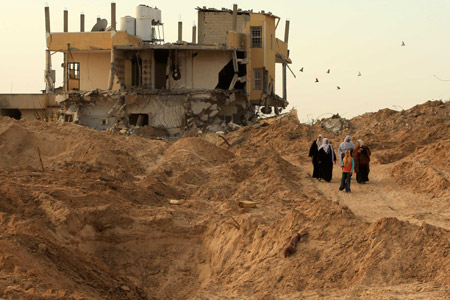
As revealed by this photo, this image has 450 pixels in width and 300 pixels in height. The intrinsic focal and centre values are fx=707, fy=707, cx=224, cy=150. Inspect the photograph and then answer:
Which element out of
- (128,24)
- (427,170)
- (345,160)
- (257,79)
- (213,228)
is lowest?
(213,228)

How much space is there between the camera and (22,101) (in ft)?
113

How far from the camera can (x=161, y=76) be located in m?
31.9

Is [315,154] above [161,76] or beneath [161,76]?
beneath

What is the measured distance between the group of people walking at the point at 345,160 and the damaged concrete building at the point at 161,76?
38.8 ft

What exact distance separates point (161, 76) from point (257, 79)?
4373 millimetres

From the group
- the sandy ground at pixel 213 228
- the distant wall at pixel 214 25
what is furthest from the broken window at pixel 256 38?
the sandy ground at pixel 213 228

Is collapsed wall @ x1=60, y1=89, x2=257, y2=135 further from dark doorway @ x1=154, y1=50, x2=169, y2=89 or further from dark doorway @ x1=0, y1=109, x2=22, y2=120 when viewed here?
dark doorway @ x1=0, y1=109, x2=22, y2=120

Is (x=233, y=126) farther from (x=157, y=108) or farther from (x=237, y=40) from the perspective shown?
(x=237, y=40)

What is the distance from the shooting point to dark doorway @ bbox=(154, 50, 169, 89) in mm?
31688

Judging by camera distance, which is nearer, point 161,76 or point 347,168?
point 347,168

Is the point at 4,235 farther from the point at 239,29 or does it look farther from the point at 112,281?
the point at 239,29

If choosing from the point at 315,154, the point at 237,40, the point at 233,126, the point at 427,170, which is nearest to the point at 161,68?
the point at 237,40

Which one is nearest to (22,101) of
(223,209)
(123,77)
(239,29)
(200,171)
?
(123,77)

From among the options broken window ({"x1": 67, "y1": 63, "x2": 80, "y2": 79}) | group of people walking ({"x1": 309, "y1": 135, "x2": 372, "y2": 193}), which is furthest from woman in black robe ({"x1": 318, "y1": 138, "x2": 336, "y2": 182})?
broken window ({"x1": 67, "y1": 63, "x2": 80, "y2": 79})
